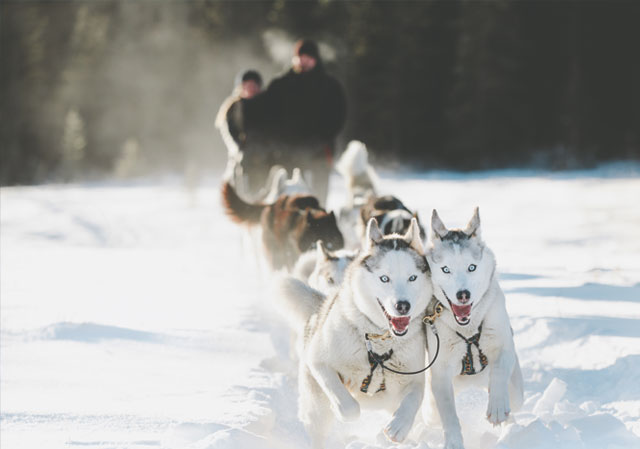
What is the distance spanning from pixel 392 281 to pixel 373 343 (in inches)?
13.2

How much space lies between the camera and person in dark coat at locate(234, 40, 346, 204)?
25.0 feet

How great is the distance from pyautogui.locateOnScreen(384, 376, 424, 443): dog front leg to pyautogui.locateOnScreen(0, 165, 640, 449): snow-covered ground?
10cm

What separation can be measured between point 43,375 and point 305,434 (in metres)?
1.46

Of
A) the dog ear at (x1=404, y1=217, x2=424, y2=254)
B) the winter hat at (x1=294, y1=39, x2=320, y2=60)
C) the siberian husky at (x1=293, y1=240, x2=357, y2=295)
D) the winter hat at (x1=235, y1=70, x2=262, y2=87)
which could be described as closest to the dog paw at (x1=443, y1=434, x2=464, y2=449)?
the dog ear at (x1=404, y1=217, x2=424, y2=254)

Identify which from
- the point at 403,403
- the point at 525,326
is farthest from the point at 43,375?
the point at 525,326

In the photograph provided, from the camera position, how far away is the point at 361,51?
2597cm

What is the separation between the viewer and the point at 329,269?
4211 millimetres

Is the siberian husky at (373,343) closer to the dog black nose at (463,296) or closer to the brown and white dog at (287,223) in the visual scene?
the dog black nose at (463,296)

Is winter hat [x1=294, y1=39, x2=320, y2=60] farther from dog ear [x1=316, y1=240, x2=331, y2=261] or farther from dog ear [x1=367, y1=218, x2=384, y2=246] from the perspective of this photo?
dog ear [x1=367, y1=218, x2=384, y2=246]

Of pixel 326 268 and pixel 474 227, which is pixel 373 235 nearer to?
pixel 474 227

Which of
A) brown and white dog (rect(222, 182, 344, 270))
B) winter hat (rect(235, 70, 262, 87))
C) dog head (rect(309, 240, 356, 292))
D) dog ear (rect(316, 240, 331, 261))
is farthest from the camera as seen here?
winter hat (rect(235, 70, 262, 87))

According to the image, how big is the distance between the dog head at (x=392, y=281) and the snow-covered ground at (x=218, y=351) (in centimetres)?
56

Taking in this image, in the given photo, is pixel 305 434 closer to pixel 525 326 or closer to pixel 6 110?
pixel 525 326

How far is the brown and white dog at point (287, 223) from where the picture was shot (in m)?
5.24
